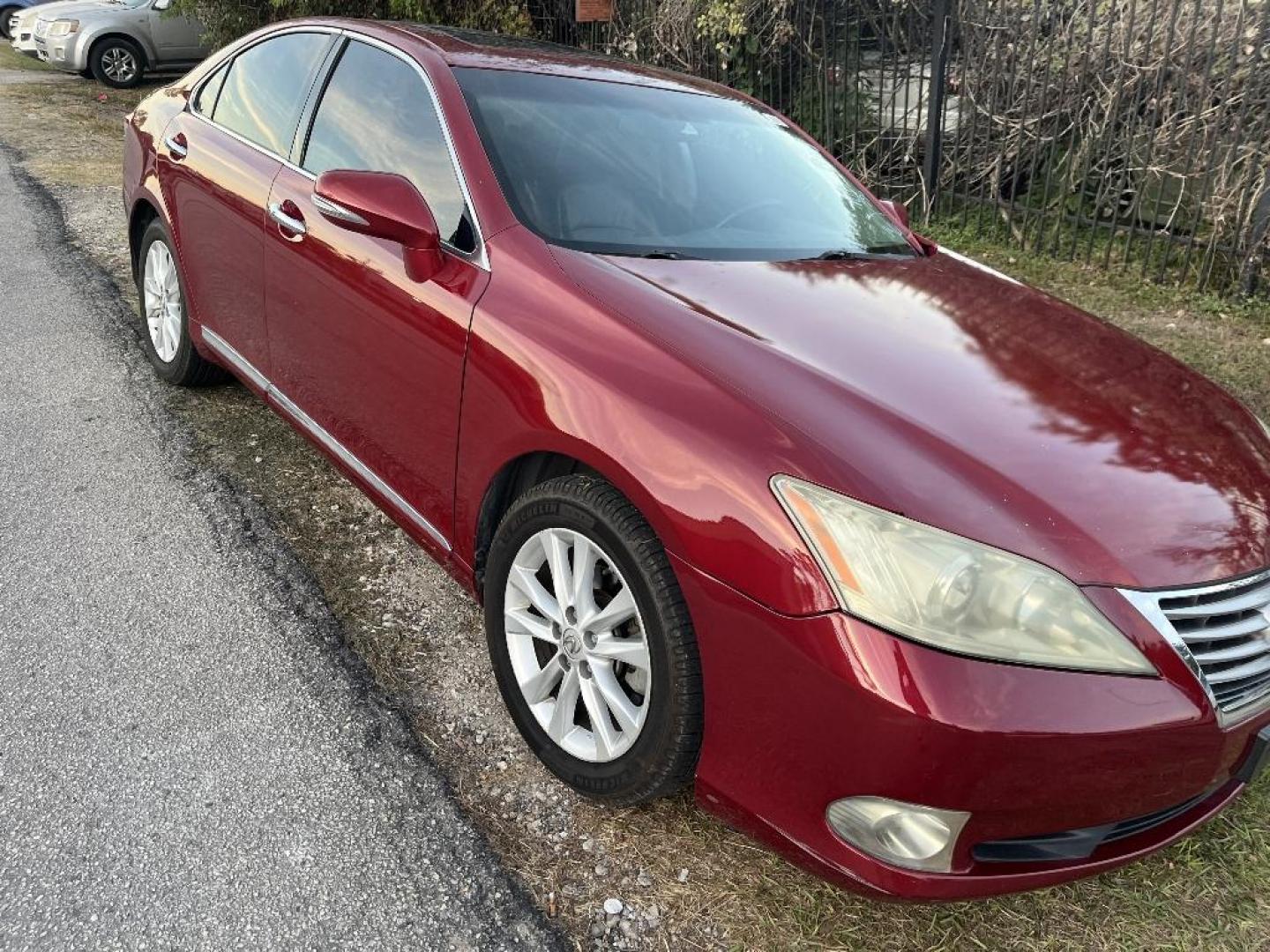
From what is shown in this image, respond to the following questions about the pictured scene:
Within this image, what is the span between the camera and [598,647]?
2.15 meters

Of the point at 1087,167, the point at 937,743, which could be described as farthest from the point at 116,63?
the point at 937,743

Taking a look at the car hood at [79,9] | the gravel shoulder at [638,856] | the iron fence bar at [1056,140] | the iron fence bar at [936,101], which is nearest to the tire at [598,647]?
the gravel shoulder at [638,856]

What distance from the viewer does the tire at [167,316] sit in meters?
4.11

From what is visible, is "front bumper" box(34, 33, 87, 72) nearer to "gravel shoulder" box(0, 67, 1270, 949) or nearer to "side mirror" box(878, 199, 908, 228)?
"gravel shoulder" box(0, 67, 1270, 949)

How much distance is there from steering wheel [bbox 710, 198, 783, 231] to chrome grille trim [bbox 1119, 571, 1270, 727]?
5.02ft

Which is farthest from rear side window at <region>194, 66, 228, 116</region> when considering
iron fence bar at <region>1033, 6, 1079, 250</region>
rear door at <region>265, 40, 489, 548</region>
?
iron fence bar at <region>1033, 6, 1079, 250</region>

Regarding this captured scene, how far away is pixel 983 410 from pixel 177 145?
336 centimetres

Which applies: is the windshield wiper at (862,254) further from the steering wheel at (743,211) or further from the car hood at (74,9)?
the car hood at (74,9)

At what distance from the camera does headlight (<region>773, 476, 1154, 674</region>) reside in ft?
5.41

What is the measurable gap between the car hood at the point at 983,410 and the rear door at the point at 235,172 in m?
1.49

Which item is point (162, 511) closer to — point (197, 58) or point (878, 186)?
point (878, 186)

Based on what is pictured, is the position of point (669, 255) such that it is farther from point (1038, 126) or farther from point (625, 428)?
point (1038, 126)

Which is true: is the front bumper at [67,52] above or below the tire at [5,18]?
below

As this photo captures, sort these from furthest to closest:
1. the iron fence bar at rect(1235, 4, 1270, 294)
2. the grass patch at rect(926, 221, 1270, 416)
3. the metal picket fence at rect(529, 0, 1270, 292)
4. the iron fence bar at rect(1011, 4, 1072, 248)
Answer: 1. the iron fence bar at rect(1011, 4, 1072, 248)
2. the metal picket fence at rect(529, 0, 1270, 292)
3. the iron fence bar at rect(1235, 4, 1270, 294)
4. the grass patch at rect(926, 221, 1270, 416)
